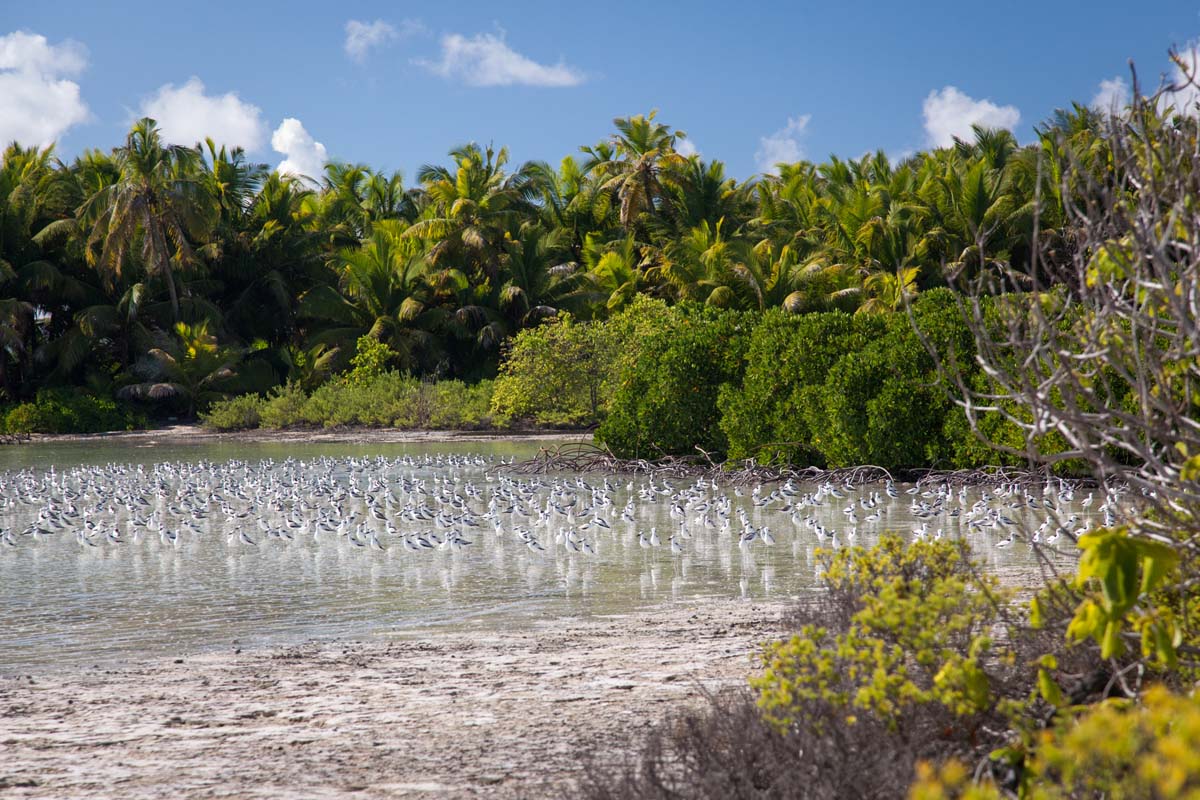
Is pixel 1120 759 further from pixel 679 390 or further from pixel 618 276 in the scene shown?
pixel 618 276

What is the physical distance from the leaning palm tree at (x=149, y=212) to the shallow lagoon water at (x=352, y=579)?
77.5ft

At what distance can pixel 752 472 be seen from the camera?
17703 millimetres

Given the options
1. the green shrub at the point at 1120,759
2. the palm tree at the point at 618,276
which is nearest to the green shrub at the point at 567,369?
the palm tree at the point at 618,276

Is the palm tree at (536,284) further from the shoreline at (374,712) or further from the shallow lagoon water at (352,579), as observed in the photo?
the shoreline at (374,712)

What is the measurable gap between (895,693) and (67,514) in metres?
12.3

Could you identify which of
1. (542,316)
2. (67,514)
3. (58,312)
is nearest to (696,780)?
(67,514)

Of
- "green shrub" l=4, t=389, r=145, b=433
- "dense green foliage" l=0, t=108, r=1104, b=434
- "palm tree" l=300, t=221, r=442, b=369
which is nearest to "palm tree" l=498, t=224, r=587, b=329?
"dense green foliage" l=0, t=108, r=1104, b=434

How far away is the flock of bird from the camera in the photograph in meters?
11.6

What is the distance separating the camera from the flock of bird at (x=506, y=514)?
38.2 ft

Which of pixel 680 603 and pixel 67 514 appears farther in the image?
pixel 67 514

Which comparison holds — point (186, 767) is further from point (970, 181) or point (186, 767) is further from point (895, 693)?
point (970, 181)

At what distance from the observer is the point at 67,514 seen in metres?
13.8

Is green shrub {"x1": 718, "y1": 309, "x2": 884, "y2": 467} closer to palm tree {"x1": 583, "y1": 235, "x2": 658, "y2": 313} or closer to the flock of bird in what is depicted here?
the flock of bird

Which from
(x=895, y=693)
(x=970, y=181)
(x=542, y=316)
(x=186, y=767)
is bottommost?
(x=186, y=767)
